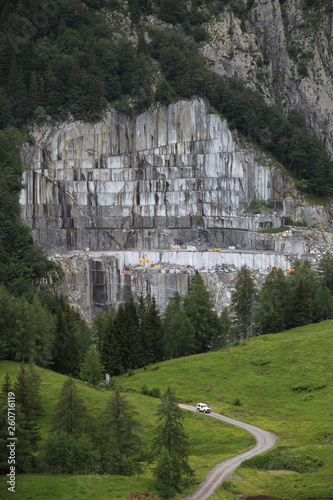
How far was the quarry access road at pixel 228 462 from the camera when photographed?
3459 centimetres

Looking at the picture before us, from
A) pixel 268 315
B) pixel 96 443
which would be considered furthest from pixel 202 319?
pixel 96 443

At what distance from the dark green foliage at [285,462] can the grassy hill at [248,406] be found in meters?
0.08

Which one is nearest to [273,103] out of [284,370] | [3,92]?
[3,92]

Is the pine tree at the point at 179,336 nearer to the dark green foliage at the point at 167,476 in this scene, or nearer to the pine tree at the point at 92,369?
the pine tree at the point at 92,369

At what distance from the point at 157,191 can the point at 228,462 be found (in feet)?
305

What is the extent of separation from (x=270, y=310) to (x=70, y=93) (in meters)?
77.2

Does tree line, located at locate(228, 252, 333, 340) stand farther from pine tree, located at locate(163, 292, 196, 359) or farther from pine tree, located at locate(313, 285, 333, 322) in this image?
pine tree, located at locate(163, 292, 196, 359)

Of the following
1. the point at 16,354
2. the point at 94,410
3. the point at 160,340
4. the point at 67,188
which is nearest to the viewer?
the point at 94,410

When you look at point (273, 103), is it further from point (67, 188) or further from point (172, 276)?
point (172, 276)

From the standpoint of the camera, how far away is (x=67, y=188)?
127m

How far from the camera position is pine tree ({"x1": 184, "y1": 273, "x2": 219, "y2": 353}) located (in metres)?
78.2

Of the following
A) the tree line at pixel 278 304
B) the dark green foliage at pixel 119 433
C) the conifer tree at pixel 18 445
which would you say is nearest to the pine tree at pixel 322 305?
the tree line at pixel 278 304

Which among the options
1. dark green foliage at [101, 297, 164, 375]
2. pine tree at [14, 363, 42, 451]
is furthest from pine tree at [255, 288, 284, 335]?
pine tree at [14, 363, 42, 451]

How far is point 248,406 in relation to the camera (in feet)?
180
